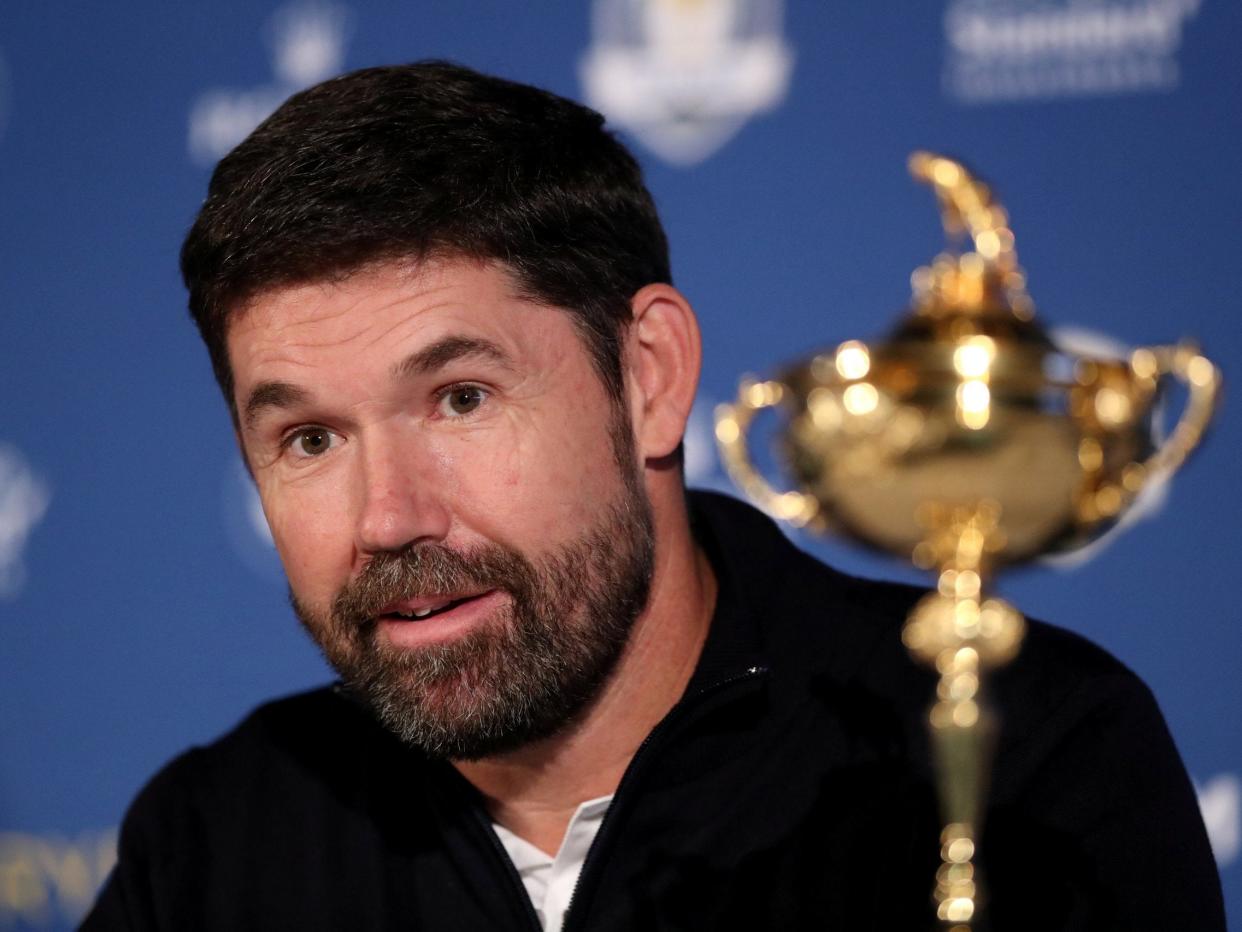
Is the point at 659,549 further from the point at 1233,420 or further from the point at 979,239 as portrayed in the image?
the point at 1233,420

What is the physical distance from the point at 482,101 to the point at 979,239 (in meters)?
0.68

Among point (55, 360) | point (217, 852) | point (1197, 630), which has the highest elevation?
point (55, 360)

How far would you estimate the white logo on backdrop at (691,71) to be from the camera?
7.19 ft

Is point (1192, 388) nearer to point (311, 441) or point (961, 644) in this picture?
point (961, 644)

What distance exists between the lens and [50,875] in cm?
246

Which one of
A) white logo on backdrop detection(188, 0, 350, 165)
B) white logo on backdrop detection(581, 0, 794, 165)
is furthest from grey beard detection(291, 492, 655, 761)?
white logo on backdrop detection(188, 0, 350, 165)

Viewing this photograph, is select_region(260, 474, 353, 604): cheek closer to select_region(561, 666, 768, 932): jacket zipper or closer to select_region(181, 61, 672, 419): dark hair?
select_region(181, 61, 672, 419): dark hair

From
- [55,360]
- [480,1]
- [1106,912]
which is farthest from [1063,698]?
[55,360]

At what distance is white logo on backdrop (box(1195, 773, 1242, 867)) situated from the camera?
200 cm

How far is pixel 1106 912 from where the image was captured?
3.85 feet

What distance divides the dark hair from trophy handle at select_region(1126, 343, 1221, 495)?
25.5 inches

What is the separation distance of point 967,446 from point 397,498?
1.88ft

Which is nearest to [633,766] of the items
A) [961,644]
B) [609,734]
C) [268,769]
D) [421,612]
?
[609,734]

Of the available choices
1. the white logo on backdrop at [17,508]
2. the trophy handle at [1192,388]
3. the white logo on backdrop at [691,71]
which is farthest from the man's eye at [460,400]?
the white logo on backdrop at [17,508]
